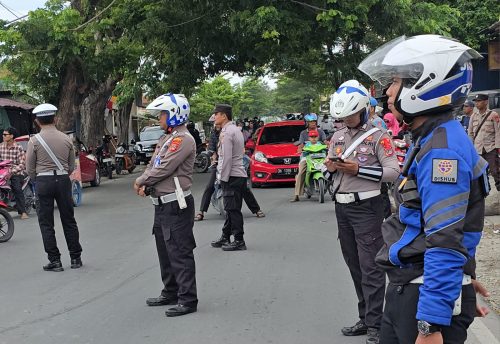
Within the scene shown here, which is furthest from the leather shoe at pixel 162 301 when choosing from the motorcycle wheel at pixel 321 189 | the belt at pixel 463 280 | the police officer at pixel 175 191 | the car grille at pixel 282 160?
the car grille at pixel 282 160

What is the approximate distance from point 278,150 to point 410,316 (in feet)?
43.7

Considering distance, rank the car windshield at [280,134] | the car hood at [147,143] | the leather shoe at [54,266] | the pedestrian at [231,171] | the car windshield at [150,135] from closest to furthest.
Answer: the leather shoe at [54,266] < the pedestrian at [231,171] < the car windshield at [280,134] < the car hood at [147,143] < the car windshield at [150,135]

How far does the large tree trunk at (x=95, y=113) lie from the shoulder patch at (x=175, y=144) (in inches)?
699

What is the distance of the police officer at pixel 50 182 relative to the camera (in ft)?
24.8

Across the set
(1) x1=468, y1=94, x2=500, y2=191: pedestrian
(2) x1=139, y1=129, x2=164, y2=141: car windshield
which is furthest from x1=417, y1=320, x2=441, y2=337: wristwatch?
(2) x1=139, y1=129, x2=164, y2=141: car windshield

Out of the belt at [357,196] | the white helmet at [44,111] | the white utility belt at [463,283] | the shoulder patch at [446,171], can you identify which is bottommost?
the white utility belt at [463,283]

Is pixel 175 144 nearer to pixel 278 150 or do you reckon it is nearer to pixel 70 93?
pixel 278 150

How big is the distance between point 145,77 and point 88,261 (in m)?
15.3

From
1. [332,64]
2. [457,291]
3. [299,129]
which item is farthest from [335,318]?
[332,64]

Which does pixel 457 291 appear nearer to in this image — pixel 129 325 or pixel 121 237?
pixel 129 325

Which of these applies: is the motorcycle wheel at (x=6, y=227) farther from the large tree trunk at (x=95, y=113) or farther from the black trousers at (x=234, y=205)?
the large tree trunk at (x=95, y=113)

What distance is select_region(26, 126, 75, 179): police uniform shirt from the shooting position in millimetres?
7590

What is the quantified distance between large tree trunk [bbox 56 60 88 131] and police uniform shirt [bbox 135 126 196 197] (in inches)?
540

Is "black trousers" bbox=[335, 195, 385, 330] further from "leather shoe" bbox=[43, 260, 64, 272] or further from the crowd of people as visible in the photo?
"leather shoe" bbox=[43, 260, 64, 272]
